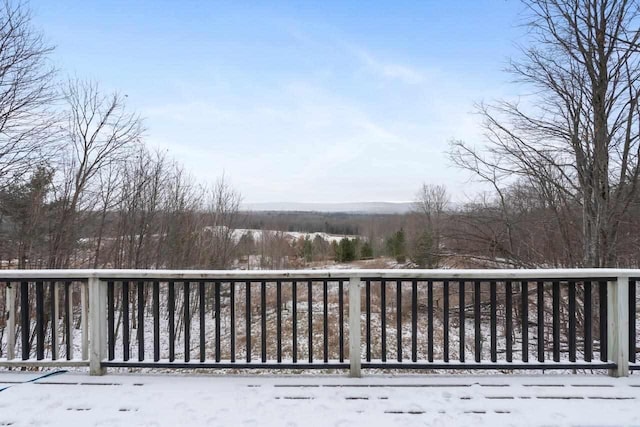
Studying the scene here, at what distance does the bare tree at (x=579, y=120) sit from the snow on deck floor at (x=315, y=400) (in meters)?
4.51

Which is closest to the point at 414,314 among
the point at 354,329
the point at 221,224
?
the point at 354,329

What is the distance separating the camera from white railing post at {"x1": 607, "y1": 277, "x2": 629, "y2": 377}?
2.43 meters

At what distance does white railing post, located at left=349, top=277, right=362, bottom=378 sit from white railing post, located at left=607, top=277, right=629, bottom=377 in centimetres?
194

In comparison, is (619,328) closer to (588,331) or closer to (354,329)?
(588,331)

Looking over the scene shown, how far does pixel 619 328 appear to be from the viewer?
2443 mm

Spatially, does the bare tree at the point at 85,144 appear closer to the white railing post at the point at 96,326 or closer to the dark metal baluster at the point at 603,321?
the white railing post at the point at 96,326

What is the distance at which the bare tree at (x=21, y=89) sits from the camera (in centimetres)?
598

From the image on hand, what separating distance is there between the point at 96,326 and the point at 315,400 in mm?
1826

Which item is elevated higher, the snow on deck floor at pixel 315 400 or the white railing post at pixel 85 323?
the white railing post at pixel 85 323

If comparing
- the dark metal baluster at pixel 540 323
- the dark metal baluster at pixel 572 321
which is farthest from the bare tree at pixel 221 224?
the dark metal baluster at pixel 572 321

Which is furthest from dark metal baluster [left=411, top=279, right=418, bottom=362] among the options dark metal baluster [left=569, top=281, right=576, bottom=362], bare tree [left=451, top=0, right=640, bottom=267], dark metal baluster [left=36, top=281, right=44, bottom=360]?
bare tree [left=451, top=0, right=640, bottom=267]

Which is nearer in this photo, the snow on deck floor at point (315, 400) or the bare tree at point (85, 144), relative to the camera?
the snow on deck floor at point (315, 400)

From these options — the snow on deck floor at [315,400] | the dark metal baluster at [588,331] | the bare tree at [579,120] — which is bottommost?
the snow on deck floor at [315,400]

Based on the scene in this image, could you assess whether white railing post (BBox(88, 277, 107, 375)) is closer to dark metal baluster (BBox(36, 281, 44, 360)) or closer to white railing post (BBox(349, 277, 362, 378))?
dark metal baluster (BBox(36, 281, 44, 360))
